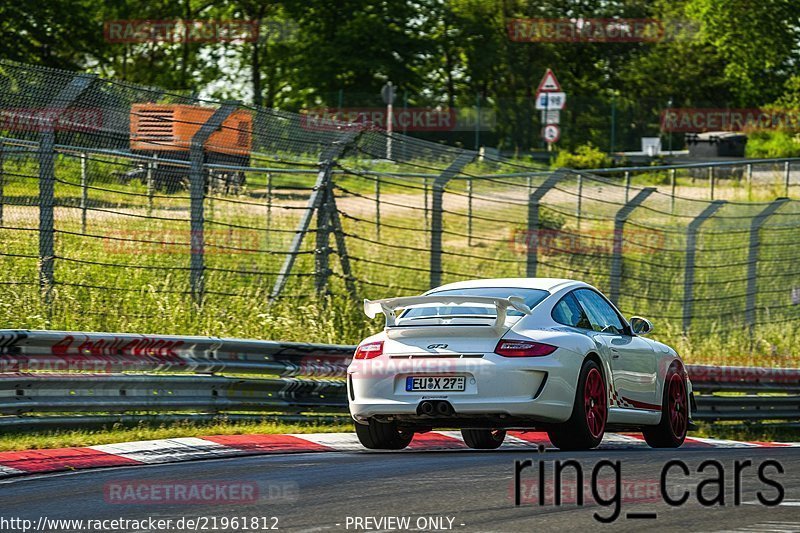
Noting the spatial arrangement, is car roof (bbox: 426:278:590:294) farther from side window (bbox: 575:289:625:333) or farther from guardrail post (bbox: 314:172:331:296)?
guardrail post (bbox: 314:172:331:296)

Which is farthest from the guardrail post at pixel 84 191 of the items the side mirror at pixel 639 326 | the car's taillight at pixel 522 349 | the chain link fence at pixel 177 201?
the side mirror at pixel 639 326

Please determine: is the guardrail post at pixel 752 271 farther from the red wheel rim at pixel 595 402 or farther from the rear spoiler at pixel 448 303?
the rear spoiler at pixel 448 303

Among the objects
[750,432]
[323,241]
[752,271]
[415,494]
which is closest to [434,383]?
[415,494]

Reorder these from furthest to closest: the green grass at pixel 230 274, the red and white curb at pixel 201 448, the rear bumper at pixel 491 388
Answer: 1. the green grass at pixel 230 274
2. the rear bumper at pixel 491 388
3. the red and white curb at pixel 201 448

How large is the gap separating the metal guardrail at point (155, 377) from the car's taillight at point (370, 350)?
1.64m

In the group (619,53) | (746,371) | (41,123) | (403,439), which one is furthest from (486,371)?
(619,53)

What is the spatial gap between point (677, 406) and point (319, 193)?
5.06 m

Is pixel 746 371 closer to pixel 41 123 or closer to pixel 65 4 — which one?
pixel 41 123

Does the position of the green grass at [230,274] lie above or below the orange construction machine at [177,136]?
below

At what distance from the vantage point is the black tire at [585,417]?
10.1 m

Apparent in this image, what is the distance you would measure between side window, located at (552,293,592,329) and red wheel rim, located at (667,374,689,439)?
1.38 m

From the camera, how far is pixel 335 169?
51.1 ft

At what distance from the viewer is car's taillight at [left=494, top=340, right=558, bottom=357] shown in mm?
9906

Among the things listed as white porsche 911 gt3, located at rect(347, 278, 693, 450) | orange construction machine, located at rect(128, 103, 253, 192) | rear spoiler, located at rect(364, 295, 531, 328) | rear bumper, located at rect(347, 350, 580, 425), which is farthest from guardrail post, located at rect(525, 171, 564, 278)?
rear bumper, located at rect(347, 350, 580, 425)
